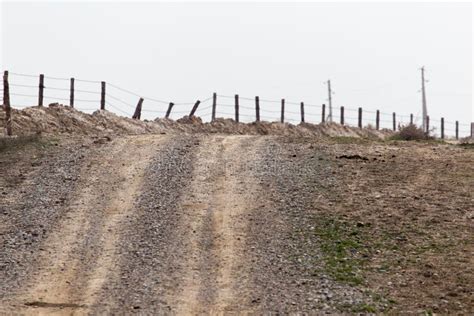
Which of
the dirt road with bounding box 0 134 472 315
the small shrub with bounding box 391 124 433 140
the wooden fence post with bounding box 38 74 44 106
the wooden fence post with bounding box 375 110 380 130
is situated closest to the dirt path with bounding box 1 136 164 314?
the dirt road with bounding box 0 134 472 315

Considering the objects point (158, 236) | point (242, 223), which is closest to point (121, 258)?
point (158, 236)

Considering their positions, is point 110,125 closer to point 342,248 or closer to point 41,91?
point 41,91

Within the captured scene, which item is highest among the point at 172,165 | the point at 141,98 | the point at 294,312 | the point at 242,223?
the point at 141,98

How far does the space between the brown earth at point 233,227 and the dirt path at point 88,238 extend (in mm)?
35

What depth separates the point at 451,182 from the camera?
61.1 feet

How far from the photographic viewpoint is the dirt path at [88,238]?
11.8 metres

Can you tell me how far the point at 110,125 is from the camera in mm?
32344

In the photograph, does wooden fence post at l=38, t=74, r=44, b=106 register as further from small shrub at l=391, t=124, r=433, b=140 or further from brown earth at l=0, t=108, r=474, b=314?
small shrub at l=391, t=124, r=433, b=140

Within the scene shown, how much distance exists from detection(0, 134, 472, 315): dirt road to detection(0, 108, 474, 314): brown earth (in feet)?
0.13

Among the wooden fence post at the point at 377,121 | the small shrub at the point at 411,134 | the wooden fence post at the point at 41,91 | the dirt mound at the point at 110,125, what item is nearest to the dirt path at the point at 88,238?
the dirt mound at the point at 110,125

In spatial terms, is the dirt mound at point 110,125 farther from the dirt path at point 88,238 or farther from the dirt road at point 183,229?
the dirt road at point 183,229

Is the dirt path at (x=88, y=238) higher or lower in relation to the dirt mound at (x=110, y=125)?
lower

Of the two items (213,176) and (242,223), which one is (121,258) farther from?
(213,176)

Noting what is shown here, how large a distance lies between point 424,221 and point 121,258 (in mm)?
5857
